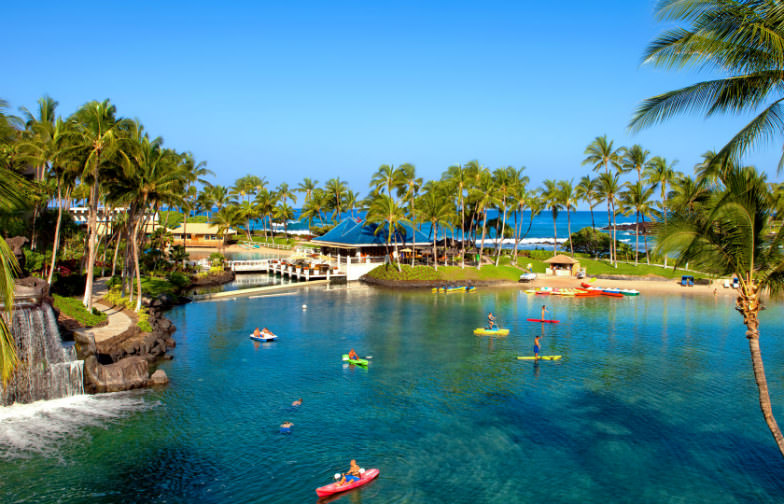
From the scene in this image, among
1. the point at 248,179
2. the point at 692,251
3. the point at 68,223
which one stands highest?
the point at 248,179

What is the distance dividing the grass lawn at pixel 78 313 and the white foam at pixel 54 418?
8911 mm

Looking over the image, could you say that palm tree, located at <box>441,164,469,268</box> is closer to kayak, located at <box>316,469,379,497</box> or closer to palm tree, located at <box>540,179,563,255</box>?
palm tree, located at <box>540,179,563,255</box>

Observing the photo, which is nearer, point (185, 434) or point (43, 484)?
point (43, 484)

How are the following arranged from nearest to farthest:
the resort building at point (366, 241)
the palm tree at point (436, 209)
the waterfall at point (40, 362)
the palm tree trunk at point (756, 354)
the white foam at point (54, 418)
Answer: the palm tree trunk at point (756, 354) < the white foam at point (54, 418) < the waterfall at point (40, 362) < the palm tree at point (436, 209) < the resort building at point (366, 241)

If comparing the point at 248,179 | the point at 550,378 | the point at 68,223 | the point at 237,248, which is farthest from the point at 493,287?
the point at 248,179

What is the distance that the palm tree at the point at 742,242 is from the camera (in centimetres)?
1295

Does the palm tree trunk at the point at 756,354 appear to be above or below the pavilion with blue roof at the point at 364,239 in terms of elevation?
below

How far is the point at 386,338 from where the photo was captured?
1508 inches

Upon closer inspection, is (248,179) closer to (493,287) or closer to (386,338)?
(493,287)

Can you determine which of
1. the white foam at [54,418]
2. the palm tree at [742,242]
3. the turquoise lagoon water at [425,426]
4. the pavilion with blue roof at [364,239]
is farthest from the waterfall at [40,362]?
the pavilion with blue roof at [364,239]

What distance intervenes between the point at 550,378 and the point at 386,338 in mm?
13275

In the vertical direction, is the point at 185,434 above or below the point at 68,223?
below

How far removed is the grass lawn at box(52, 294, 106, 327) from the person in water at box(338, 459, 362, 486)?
22727 mm

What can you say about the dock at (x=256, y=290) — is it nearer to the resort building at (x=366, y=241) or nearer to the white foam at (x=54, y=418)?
the resort building at (x=366, y=241)
